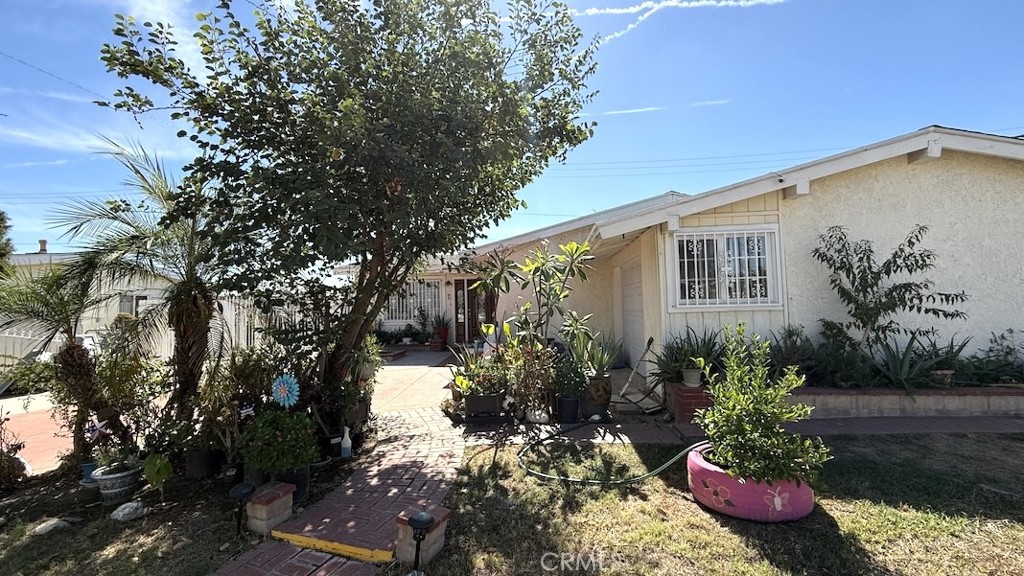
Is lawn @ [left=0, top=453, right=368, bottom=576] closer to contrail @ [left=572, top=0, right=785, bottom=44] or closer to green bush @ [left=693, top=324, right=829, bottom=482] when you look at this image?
green bush @ [left=693, top=324, right=829, bottom=482]

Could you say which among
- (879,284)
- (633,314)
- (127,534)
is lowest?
(127,534)

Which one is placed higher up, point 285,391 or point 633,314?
point 633,314

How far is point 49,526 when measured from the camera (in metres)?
3.68

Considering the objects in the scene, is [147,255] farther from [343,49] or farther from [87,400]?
[343,49]

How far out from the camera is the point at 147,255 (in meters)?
4.64

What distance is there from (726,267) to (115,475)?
8.01 m

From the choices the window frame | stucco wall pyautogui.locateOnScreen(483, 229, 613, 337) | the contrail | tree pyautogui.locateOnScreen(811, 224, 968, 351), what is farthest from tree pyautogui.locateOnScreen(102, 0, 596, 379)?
stucco wall pyautogui.locateOnScreen(483, 229, 613, 337)

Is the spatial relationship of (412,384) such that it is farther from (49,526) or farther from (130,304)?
(49,526)

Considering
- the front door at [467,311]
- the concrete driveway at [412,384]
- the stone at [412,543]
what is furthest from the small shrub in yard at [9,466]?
the front door at [467,311]

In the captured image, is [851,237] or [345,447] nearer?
Answer: [345,447]

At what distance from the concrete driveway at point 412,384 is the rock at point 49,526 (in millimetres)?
3864

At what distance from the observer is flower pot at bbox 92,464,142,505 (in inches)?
164

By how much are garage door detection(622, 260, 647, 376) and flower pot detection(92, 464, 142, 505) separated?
7435 mm

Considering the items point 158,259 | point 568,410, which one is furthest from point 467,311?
point 158,259
